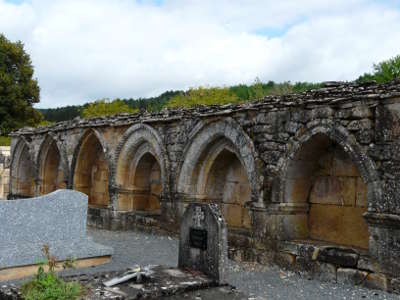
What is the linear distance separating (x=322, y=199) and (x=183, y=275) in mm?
3119

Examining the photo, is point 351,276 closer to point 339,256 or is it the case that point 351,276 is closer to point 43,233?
point 339,256

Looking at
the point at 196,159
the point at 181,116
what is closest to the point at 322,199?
the point at 196,159

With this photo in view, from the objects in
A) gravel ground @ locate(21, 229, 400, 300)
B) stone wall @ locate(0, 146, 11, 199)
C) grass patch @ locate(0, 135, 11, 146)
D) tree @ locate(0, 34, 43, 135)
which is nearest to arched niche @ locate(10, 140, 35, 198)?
stone wall @ locate(0, 146, 11, 199)

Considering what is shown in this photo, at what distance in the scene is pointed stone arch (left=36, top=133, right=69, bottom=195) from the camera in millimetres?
14680

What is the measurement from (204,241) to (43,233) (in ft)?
8.80

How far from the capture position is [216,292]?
5262 mm

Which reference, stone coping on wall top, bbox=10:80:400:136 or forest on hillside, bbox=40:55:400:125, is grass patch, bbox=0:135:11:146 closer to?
forest on hillside, bbox=40:55:400:125

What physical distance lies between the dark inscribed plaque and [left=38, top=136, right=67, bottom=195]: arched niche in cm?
949

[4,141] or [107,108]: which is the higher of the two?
[107,108]

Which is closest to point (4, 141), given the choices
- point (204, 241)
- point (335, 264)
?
point (204, 241)

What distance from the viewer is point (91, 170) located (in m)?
13.6

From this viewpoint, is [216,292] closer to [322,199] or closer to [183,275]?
[183,275]

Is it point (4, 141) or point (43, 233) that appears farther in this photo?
point (4, 141)

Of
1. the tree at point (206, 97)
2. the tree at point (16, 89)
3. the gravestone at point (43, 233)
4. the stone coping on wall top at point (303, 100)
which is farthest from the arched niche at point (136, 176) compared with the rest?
the tree at point (16, 89)
